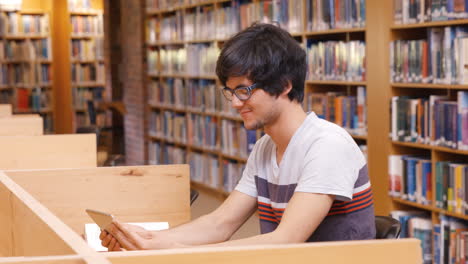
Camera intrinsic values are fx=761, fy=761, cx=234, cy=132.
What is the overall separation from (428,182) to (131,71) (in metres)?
5.12

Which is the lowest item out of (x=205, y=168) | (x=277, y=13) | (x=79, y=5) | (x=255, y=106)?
(x=205, y=168)

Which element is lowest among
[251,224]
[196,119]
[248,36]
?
[251,224]

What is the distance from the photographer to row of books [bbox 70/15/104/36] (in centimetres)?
1049

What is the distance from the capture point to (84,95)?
1087cm

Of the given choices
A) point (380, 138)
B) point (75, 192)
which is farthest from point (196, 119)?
point (75, 192)

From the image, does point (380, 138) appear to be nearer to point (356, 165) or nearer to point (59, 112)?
point (356, 165)

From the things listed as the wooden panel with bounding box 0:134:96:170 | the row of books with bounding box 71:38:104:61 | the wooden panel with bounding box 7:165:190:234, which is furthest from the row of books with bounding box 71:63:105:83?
the wooden panel with bounding box 7:165:190:234

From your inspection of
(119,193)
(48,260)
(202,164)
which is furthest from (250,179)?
(202,164)

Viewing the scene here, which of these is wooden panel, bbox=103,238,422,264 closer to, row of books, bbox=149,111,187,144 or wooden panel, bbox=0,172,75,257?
wooden panel, bbox=0,172,75,257

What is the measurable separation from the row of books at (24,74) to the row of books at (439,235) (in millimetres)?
7058

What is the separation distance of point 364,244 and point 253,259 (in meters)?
0.20

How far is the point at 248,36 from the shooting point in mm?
2008

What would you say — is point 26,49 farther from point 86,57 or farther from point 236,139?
point 236,139

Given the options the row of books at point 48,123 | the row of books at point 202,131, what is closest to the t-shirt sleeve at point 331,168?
the row of books at point 202,131
